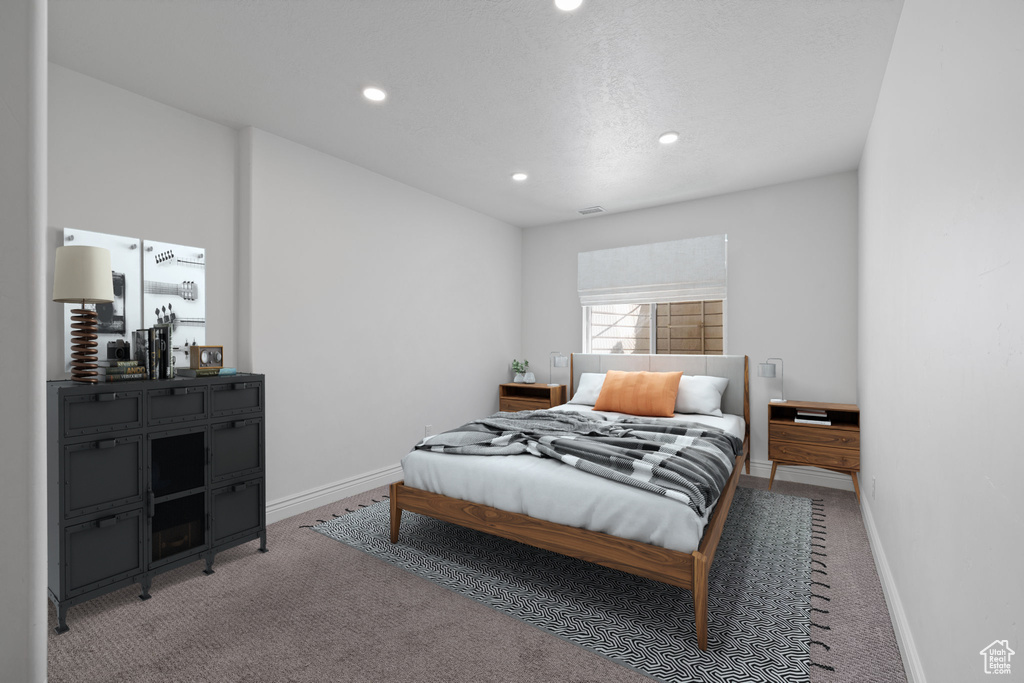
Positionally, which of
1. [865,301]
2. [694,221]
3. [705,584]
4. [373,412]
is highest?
[694,221]

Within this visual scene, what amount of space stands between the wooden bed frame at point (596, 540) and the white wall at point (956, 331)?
70cm

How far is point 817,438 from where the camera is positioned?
363 cm

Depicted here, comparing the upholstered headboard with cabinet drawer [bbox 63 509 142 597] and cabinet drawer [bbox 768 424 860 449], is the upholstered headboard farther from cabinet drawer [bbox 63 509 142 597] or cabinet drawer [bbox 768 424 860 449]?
cabinet drawer [bbox 63 509 142 597]

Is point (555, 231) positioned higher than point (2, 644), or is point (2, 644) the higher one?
point (555, 231)

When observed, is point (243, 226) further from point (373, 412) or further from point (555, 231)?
point (555, 231)

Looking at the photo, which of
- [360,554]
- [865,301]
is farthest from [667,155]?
[360,554]

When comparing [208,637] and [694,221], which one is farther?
[694,221]

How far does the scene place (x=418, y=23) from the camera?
6.89 ft

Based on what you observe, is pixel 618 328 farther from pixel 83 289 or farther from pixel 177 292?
pixel 83 289

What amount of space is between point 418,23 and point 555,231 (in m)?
3.61

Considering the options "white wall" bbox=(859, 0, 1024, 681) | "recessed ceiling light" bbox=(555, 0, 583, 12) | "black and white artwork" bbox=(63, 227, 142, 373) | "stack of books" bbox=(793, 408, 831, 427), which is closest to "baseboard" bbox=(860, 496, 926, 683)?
"white wall" bbox=(859, 0, 1024, 681)

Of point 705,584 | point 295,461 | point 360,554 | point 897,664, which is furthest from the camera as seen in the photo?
point 295,461

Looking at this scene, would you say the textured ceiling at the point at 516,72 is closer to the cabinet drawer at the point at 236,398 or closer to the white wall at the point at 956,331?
the white wall at the point at 956,331

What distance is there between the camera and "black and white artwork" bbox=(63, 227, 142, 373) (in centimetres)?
246
